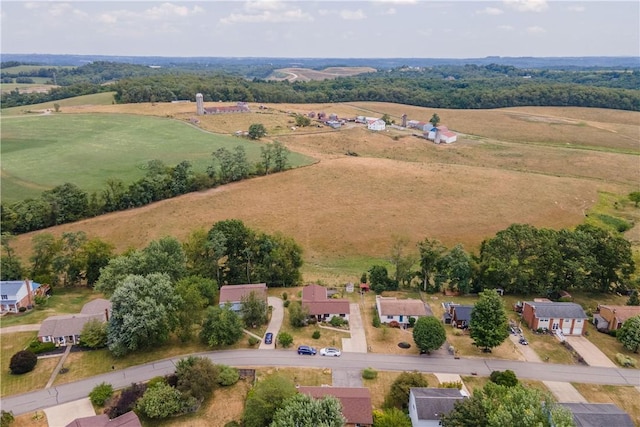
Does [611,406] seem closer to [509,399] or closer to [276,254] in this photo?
[509,399]

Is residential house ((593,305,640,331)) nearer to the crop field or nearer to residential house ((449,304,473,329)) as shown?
residential house ((449,304,473,329))

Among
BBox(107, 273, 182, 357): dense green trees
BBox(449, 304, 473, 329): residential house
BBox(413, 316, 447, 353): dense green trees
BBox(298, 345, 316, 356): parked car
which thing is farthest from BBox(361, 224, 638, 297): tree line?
BBox(107, 273, 182, 357): dense green trees

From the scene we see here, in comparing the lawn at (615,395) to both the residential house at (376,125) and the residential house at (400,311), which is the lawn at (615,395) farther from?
the residential house at (376,125)

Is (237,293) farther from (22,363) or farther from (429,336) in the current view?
(429,336)

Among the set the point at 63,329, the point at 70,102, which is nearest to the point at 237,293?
the point at 63,329

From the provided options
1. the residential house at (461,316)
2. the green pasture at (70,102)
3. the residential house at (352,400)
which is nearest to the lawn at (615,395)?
the residential house at (461,316)

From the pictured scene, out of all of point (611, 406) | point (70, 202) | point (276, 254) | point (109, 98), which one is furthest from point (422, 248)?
point (109, 98)

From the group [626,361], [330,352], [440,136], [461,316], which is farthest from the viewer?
[440,136]
